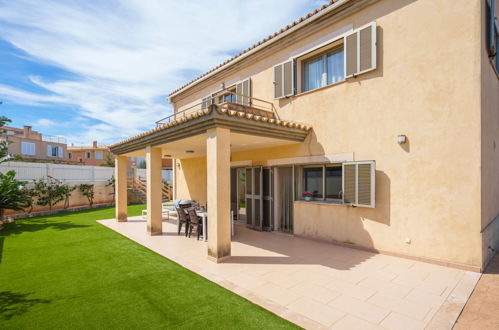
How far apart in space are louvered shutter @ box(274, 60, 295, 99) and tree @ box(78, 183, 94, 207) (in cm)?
1569

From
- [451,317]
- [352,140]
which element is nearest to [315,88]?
[352,140]

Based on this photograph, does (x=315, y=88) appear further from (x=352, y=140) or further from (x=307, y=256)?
(x=307, y=256)

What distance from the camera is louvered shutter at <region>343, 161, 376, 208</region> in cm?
710

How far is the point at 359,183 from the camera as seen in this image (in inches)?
288

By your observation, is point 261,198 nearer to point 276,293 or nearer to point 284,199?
point 284,199

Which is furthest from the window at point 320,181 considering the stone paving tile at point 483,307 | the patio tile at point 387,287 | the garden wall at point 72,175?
the garden wall at point 72,175

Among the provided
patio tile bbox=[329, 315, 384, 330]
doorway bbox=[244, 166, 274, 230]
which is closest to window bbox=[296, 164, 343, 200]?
doorway bbox=[244, 166, 274, 230]

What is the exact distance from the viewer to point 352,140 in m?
7.78

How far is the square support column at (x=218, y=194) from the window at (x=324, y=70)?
Result: 4.36 meters

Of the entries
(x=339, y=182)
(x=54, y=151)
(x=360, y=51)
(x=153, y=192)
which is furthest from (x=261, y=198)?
(x=54, y=151)

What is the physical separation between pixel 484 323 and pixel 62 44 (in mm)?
13803

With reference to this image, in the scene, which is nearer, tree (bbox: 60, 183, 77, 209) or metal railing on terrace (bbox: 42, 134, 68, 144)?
tree (bbox: 60, 183, 77, 209)

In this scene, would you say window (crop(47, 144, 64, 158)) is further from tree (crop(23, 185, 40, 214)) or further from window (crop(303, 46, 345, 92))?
window (crop(303, 46, 345, 92))

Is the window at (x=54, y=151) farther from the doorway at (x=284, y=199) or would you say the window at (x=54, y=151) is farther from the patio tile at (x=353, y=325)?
the patio tile at (x=353, y=325)
